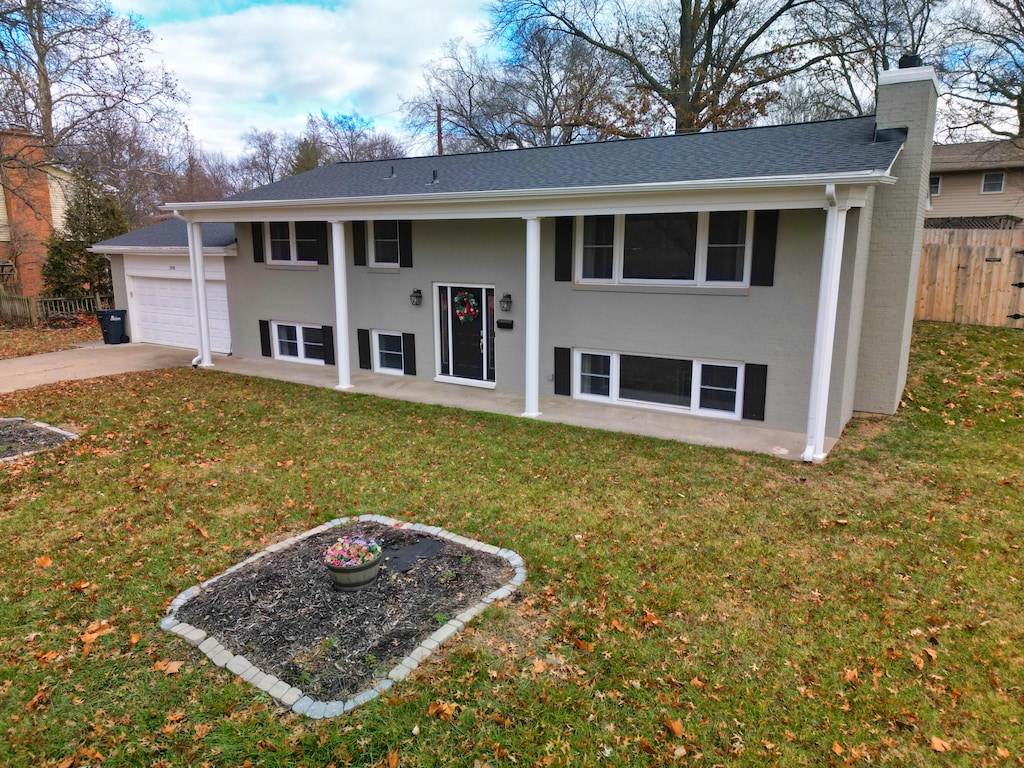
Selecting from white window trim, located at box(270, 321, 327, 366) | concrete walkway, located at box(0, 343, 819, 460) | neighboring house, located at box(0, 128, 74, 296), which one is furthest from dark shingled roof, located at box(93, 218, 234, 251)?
neighboring house, located at box(0, 128, 74, 296)

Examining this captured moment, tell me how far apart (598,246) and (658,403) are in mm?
2751

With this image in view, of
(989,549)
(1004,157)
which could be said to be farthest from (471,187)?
(1004,157)

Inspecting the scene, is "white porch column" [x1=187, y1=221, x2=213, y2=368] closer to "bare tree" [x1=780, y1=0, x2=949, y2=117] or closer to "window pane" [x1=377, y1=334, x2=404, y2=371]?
"window pane" [x1=377, y1=334, x2=404, y2=371]

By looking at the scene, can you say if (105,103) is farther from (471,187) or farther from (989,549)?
(989,549)

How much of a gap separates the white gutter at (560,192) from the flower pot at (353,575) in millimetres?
6092

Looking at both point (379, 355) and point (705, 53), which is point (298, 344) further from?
point (705, 53)

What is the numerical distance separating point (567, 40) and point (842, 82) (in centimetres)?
1134

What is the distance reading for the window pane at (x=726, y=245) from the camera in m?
9.07

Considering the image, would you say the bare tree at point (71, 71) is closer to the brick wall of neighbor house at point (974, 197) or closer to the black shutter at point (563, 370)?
the black shutter at point (563, 370)

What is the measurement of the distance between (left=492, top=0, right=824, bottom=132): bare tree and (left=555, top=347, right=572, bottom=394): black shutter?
49.5 feet

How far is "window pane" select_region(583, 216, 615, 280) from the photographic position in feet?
33.1

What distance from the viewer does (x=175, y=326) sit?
644 inches

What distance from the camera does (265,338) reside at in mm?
14383

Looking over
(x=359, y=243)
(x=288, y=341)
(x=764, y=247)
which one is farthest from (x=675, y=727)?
(x=288, y=341)
